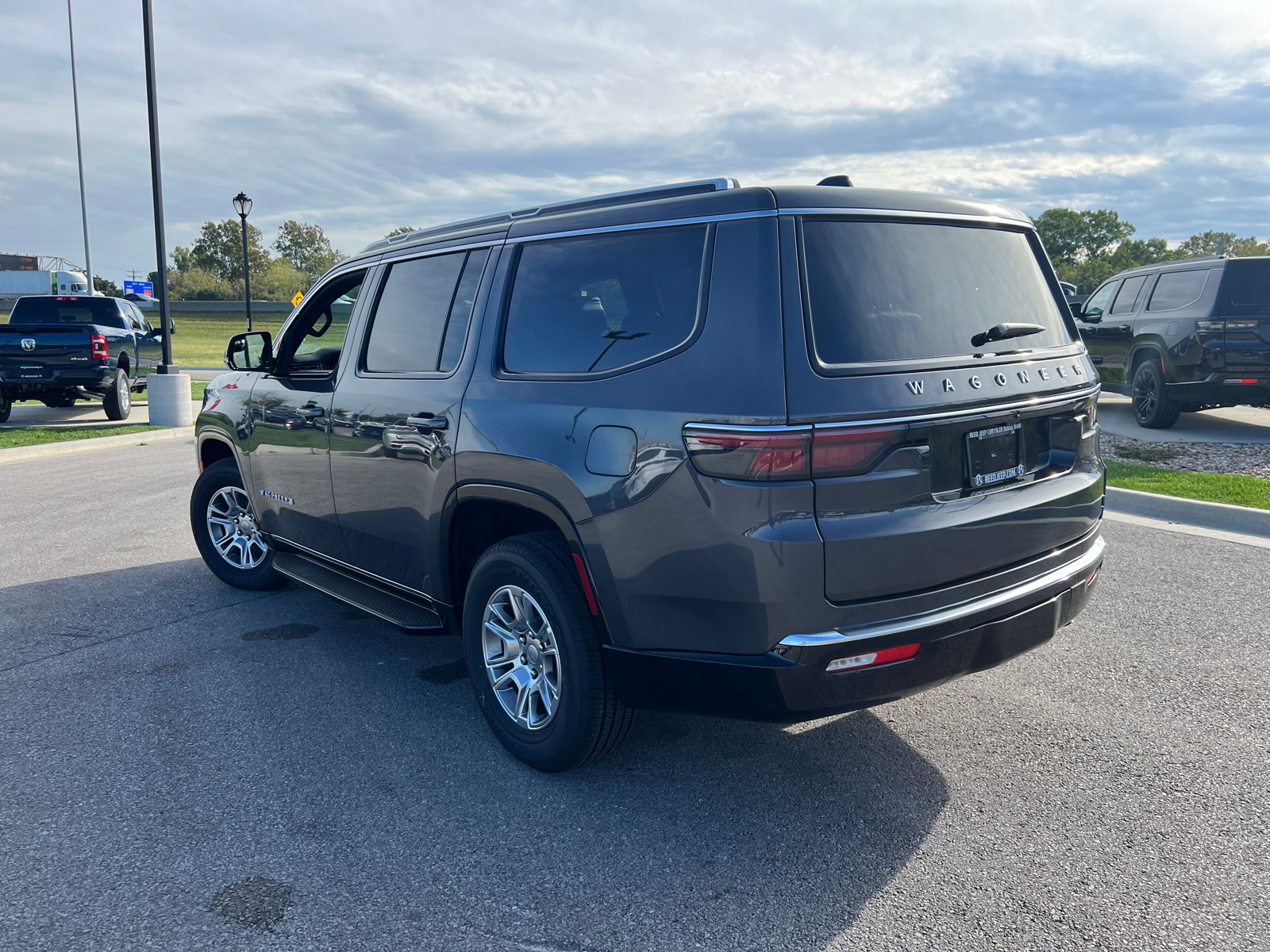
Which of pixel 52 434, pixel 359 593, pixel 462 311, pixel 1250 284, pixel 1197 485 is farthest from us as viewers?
pixel 52 434

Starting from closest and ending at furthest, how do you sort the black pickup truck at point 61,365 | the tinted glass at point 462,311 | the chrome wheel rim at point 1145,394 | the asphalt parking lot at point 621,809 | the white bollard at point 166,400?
the asphalt parking lot at point 621,809 < the tinted glass at point 462,311 < the chrome wheel rim at point 1145,394 < the black pickup truck at point 61,365 < the white bollard at point 166,400

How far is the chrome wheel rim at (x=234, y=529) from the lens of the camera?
5.73 metres

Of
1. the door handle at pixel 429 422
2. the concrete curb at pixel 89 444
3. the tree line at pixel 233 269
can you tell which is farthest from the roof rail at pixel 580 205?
the tree line at pixel 233 269

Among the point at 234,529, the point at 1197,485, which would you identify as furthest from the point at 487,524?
the point at 1197,485

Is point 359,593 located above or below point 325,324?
below

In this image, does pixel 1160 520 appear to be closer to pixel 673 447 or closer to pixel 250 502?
pixel 673 447

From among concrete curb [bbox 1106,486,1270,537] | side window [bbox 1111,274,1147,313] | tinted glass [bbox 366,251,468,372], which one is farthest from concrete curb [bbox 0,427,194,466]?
side window [bbox 1111,274,1147,313]

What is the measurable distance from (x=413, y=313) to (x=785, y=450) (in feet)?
7.05

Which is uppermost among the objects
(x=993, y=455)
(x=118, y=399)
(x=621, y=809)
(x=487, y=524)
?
(x=993, y=455)

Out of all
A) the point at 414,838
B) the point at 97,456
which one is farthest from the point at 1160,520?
the point at 97,456

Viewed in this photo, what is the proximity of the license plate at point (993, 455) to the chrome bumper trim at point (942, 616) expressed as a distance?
0.36 metres

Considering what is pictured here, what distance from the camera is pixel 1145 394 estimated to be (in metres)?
11.9

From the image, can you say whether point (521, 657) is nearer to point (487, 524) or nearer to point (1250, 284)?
point (487, 524)

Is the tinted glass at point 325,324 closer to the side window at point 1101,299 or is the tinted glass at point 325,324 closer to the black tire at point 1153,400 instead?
the black tire at point 1153,400
